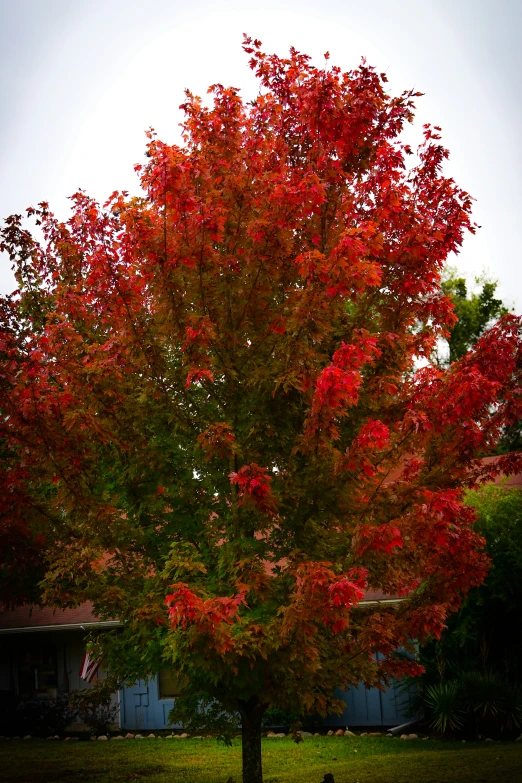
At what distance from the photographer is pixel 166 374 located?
8.16 m

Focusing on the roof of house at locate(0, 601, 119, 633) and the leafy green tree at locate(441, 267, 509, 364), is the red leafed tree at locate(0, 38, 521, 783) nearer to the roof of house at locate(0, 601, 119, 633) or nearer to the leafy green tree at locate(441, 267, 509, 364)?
the roof of house at locate(0, 601, 119, 633)

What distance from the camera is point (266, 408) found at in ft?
25.9

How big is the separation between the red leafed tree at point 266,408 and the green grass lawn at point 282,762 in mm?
4673

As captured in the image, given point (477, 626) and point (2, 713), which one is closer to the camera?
point (477, 626)

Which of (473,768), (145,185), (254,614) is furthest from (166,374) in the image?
(473,768)

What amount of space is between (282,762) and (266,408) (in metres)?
9.23

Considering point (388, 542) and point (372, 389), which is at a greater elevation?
point (372, 389)

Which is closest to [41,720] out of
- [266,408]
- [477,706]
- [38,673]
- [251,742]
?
[38,673]

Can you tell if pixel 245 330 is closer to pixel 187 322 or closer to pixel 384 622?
pixel 187 322

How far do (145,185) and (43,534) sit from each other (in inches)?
150

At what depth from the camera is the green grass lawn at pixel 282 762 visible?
470 inches

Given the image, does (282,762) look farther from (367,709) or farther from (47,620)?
(47,620)

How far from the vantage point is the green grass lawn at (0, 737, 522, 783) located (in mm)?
11938

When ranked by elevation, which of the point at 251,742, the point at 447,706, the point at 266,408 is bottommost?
the point at 447,706
